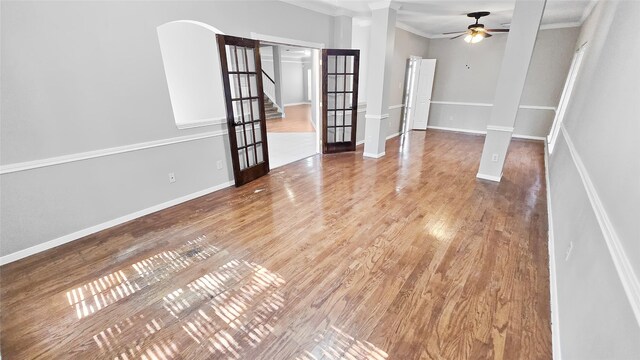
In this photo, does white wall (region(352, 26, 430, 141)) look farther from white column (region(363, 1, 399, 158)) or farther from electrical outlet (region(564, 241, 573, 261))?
electrical outlet (region(564, 241, 573, 261))

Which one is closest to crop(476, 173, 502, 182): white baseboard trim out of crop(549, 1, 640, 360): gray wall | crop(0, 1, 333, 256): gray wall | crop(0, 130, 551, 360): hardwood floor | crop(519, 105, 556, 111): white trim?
crop(0, 130, 551, 360): hardwood floor

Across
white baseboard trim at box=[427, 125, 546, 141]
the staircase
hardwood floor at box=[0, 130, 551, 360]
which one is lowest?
hardwood floor at box=[0, 130, 551, 360]

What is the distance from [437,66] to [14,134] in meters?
8.50

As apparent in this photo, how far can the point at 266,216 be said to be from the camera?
10.3 feet

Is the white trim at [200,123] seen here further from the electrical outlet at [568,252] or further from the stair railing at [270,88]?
the stair railing at [270,88]

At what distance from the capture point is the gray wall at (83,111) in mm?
2166

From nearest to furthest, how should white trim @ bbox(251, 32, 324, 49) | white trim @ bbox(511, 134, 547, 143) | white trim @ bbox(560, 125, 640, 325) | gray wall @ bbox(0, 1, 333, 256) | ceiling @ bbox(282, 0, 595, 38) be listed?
white trim @ bbox(560, 125, 640, 325) → gray wall @ bbox(0, 1, 333, 256) → white trim @ bbox(251, 32, 324, 49) → ceiling @ bbox(282, 0, 595, 38) → white trim @ bbox(511, 134, 547, 143)

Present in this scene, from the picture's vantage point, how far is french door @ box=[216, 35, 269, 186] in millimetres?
3494

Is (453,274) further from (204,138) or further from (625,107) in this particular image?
(204,138)

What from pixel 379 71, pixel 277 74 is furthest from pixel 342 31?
pixel 277 74

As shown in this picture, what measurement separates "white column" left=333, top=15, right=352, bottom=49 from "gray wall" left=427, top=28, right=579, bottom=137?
146 inches

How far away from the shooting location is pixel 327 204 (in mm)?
3430

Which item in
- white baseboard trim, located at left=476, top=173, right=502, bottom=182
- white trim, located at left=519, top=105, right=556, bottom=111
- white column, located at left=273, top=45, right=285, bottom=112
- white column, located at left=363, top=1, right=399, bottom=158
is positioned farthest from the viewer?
white column, located at left=273, top=45, right=285, bottom=112

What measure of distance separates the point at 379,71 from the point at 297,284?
405 centimetres
